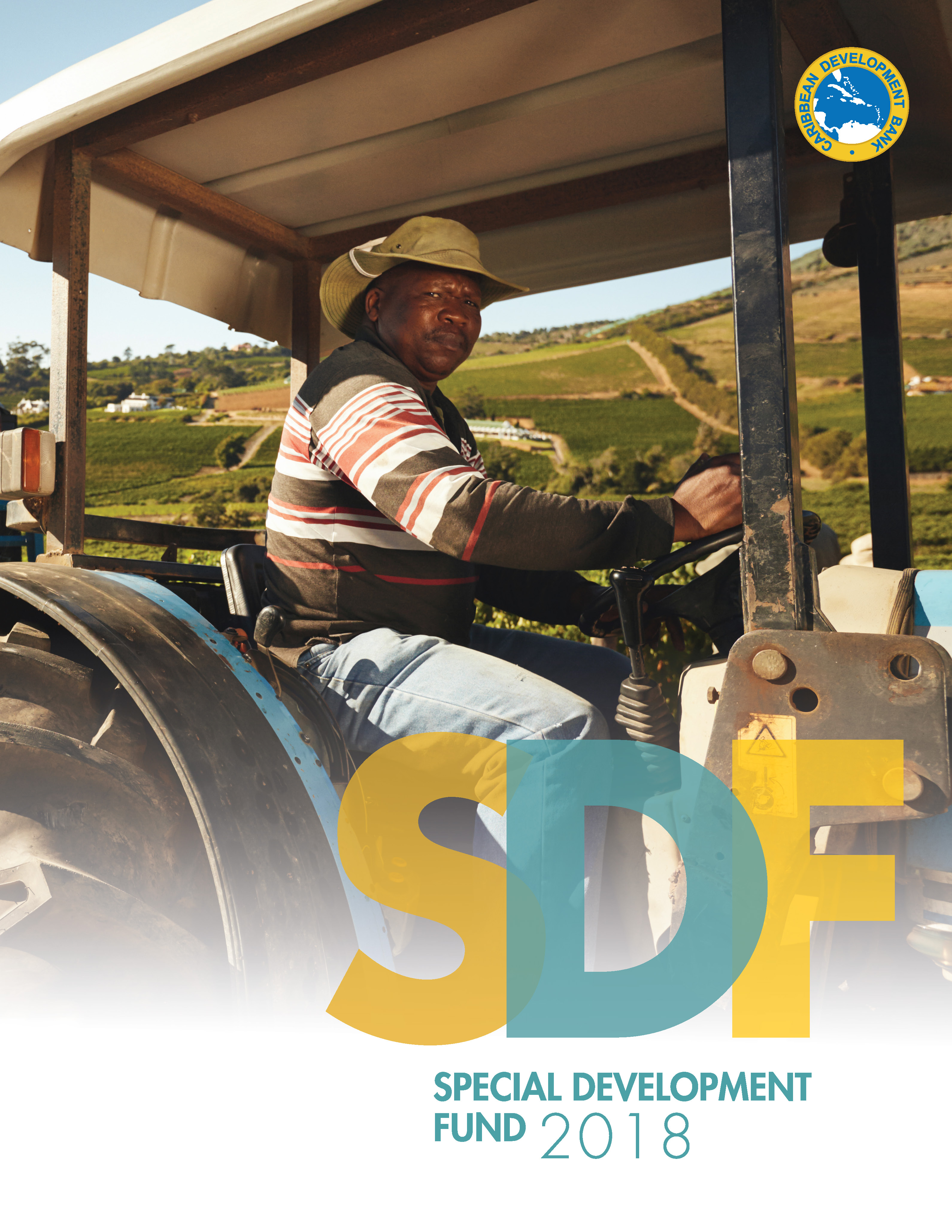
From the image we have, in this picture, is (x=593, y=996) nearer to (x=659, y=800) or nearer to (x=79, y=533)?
(x=659, y=800)

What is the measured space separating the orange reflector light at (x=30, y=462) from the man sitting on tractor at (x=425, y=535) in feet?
2.18

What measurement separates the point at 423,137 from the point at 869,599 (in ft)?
5.09

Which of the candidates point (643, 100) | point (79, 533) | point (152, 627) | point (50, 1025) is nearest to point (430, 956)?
point (50, 1025)

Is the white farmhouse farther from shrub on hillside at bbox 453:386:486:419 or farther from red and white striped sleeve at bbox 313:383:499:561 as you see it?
red and white striped sleeve at bbox 313:383:499:561

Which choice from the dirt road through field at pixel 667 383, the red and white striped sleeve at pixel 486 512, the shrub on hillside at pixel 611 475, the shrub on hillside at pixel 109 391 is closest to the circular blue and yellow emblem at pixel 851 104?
the red and white striped sleeve at pixel 486 512

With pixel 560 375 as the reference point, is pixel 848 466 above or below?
below

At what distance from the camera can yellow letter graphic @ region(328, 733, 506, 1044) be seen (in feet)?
4.20

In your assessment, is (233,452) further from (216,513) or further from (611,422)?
(611,422)

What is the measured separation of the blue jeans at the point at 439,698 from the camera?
1.40 m

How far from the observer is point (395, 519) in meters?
1.45

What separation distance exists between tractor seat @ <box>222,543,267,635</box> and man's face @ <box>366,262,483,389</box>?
1.84 feet

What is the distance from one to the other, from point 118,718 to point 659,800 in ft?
2.83

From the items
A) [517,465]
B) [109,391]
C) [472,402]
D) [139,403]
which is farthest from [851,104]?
[109,391]

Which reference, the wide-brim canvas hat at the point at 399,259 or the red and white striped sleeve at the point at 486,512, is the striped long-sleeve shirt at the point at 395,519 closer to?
the red and white striped sleeve at the point at 486,512
